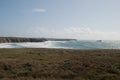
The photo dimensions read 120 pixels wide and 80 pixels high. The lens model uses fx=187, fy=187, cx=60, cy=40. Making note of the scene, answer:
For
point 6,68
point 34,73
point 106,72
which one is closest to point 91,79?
point 106,72

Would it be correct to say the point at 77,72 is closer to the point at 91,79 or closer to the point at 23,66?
the point at 91,79

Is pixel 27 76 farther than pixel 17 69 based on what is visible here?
No

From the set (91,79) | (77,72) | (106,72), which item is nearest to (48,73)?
(77,72)

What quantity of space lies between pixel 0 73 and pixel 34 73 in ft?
10.9

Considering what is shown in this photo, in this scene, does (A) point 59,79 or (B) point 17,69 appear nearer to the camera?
(A) point 59,79

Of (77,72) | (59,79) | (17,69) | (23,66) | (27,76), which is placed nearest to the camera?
(59,79)

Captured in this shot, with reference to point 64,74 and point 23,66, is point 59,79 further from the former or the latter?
point 23,66

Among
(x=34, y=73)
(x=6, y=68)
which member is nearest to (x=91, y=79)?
(x=34, y=73)

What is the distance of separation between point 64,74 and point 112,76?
4.39m

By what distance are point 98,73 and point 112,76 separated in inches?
62.8

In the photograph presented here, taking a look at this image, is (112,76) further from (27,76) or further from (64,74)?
(27,76)

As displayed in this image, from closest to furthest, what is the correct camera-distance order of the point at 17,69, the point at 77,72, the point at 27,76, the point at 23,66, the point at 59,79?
the point at 59,79 → the point at 27,76 → the point at 77,72 → the point at 17,69 → the point at 23,66

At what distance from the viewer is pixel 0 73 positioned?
18234mm

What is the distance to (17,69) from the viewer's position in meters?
20.1
